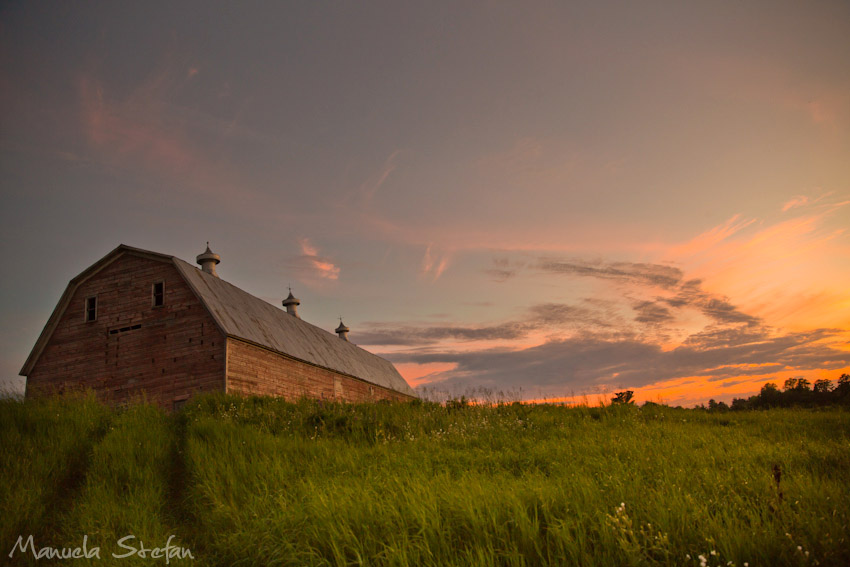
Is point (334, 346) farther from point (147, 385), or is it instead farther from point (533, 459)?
point (533, 459)

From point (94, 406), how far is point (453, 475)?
9.99m

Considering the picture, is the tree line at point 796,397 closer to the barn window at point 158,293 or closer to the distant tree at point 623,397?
the distant tree at point 623,397

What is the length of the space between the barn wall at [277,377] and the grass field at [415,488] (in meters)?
7.63

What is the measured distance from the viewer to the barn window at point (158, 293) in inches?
895

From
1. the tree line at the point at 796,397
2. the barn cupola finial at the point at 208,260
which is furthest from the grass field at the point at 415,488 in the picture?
the barn cupola finial at the point at 208,260

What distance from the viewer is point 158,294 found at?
902 inches

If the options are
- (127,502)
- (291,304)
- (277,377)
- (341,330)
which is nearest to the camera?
(127,502)

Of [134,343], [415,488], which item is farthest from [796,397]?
[134,343]

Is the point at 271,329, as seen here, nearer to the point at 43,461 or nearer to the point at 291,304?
the point at 291,304

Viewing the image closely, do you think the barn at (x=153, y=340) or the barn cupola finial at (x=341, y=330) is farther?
the barn cupola finial at (x=341, y=330)

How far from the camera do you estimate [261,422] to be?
12859 mm

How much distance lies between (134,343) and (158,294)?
2.23 meters
